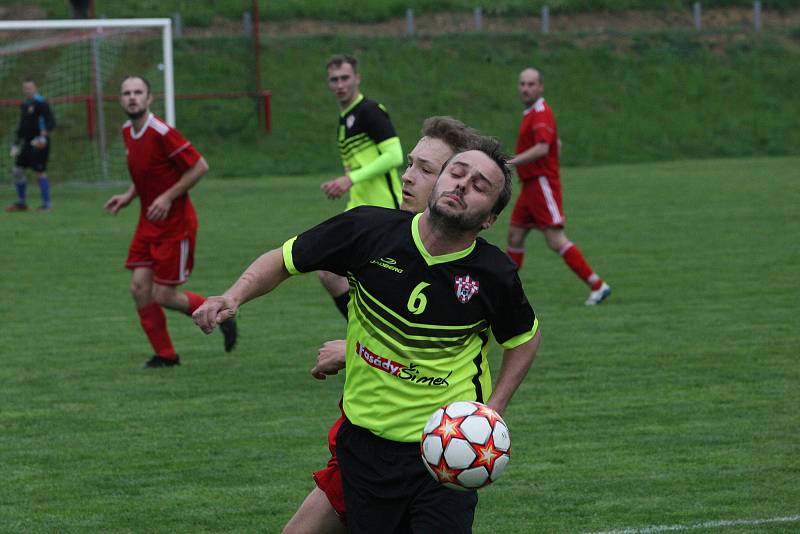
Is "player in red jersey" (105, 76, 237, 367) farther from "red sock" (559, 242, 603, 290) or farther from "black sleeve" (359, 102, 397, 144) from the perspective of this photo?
"red sock" (559, 242, 603, 290)

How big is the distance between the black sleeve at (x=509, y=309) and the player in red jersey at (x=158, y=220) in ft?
16.5

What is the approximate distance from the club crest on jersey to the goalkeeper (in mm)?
18028

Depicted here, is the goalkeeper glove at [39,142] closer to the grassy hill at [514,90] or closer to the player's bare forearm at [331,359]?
the grassy hill at [514,90]

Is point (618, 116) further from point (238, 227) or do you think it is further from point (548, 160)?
point (548, 160)

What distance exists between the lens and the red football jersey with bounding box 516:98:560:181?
1180 centimetres

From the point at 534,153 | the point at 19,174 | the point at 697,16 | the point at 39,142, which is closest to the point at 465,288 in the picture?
the point at 534,153

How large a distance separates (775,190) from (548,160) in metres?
11.4

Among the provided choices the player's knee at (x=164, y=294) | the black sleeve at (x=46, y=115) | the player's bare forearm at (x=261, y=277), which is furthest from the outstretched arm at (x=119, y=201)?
the black sleeve at (x=46, y=115)

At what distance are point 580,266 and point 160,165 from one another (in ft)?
13.9

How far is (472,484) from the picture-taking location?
380 centimetres

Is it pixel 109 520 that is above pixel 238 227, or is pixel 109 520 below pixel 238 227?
above

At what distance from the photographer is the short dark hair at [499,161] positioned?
13.3 ft

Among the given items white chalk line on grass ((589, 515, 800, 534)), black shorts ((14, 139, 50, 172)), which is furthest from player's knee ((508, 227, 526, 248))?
black shorts ((14, 139, 50, 172))

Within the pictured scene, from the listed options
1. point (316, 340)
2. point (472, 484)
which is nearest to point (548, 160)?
point (316, 340)
